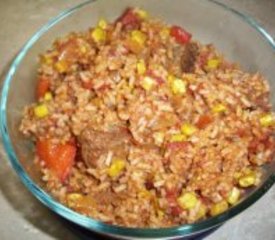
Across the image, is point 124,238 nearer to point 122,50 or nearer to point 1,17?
point 122,50

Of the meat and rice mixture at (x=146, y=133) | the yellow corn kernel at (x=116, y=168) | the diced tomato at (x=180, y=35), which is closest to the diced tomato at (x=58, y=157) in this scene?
the meat and rice mixture at (x=146, y=133)

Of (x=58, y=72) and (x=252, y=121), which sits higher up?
(x=252, y=121)

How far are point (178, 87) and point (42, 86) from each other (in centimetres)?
35

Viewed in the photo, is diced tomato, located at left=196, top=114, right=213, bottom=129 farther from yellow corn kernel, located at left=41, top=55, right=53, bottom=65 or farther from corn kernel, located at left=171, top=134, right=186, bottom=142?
yellow corn kernel, located at left=41, top=55, right=53, bottom=65

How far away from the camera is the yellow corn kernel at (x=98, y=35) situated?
1.30 metres

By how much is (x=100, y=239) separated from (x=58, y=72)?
1.38ft

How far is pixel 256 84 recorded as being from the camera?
1.23 metres

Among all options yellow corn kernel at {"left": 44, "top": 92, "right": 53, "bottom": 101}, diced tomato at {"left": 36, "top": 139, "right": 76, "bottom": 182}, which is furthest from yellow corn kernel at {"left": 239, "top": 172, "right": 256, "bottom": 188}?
yellow corn kernel at {"left": 44, "top": 92, "right": 53, "bottom": 101}

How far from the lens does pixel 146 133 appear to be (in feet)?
3.58

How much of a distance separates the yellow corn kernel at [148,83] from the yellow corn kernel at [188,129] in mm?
117

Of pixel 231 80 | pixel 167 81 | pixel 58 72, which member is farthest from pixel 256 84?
pixel 58 72

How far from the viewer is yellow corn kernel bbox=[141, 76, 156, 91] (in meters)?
1.13

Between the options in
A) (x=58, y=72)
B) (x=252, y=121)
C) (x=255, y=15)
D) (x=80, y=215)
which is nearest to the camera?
(x=80, y=215)

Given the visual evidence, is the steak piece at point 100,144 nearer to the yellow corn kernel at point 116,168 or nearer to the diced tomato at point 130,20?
the yellow corn kernel at point 116,168
